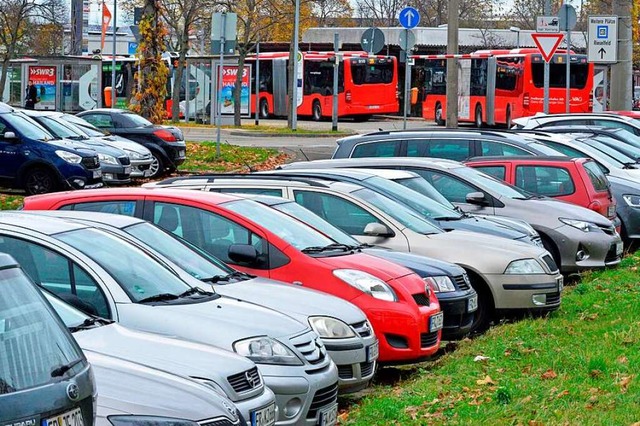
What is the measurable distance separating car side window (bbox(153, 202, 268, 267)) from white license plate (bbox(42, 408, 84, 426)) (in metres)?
5.48

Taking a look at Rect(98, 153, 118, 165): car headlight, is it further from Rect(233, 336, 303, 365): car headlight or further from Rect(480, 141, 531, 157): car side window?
Rect(233, 336, 303, 365): car headlight

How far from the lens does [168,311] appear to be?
7785mm

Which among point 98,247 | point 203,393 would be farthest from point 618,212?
point 203,393

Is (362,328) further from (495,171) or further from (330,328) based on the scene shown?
(495,171)

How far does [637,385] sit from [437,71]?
47.5m

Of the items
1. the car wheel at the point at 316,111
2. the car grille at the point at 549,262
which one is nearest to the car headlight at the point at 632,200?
the car grille at the point at 549,262

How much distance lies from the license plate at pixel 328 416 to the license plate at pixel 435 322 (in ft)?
8.23

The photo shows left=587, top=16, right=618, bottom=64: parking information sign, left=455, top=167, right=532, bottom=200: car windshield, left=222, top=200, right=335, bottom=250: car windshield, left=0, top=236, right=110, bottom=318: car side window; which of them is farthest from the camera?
left=587, top=16, right=618, bottom=64: parking information sign

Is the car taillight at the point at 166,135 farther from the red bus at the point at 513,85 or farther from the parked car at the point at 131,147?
the red bus at the point at 513,85

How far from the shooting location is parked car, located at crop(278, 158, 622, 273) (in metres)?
15.6

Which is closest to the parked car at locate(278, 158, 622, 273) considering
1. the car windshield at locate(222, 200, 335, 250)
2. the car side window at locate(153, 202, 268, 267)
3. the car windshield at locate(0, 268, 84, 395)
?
the car windshield at locate(222, 200, 335, 250)

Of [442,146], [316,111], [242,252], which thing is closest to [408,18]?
[442,146]

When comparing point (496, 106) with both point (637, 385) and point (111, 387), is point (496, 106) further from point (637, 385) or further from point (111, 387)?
point (111, 387)

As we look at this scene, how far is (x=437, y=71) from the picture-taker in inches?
2183
